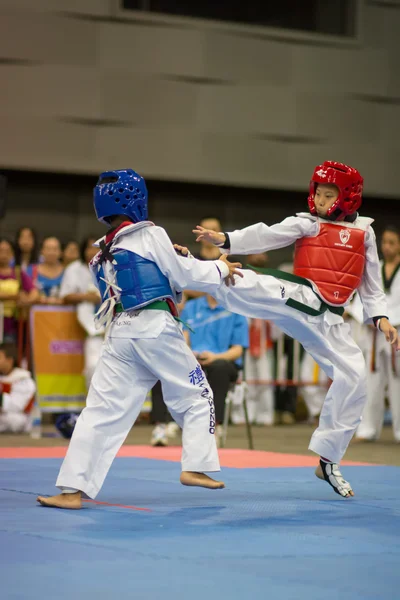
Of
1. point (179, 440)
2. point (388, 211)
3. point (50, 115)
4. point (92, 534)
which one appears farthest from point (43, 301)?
point (388, 211)

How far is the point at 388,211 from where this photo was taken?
14.9 meters

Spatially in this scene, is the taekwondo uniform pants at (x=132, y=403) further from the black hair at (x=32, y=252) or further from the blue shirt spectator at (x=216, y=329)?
the black hair at (x=32, y=252)

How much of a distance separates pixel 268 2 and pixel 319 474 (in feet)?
32.4

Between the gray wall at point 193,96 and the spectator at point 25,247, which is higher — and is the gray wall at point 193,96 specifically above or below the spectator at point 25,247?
above

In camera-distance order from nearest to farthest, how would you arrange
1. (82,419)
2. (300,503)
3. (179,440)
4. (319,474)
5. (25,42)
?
(82,419) < (300,503) < (319,474) < (179,440) < (25,42)

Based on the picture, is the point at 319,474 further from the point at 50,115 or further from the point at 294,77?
the point at 294,77

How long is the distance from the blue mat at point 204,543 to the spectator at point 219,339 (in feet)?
7.60

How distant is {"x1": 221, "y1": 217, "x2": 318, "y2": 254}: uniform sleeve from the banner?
4.43 meters

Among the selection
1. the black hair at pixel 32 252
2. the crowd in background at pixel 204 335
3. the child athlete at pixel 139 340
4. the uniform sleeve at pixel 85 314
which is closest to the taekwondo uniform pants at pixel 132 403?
the child athlete at pixel 139 340

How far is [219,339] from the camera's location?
7926mm

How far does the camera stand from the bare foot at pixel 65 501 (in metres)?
4.28

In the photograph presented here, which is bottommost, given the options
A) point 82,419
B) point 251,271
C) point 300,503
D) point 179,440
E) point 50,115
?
point 179,440

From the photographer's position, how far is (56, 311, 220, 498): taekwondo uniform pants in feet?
14.0

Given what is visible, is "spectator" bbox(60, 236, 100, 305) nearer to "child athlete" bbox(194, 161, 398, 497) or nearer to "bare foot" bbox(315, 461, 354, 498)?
"child athlete" bbox(194, 161, 398, 497)
